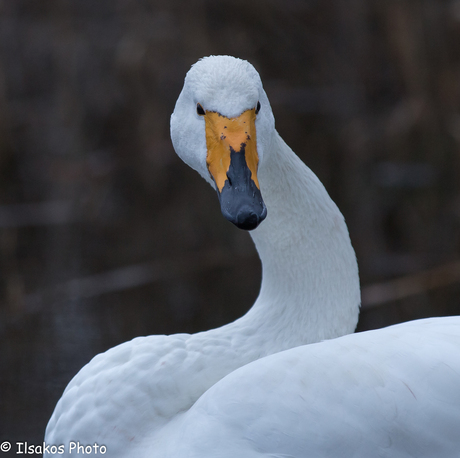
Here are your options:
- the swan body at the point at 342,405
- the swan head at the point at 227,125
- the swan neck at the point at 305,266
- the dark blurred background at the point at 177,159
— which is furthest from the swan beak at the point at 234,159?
the dark blurred background at the point at 177,159

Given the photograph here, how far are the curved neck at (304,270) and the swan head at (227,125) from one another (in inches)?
9.1

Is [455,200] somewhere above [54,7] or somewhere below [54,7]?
below

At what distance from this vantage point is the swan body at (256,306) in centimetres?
152

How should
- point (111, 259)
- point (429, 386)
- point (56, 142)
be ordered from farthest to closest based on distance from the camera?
point (56, 142) < point (111, 259) < point (429, 386)

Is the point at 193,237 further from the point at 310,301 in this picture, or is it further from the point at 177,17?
the point at 310,301

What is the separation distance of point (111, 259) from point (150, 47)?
1.33 meters

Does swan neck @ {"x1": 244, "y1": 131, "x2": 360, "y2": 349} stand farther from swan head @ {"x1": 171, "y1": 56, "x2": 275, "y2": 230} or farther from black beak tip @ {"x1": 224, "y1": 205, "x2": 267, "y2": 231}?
black beak tip @ {"x1": 224, "y1": 205, "x2": 267, "y2": 231}

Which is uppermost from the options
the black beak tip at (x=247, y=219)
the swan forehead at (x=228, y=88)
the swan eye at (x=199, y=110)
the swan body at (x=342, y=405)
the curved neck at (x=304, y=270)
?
the swan forehead at (x=228, y=88)

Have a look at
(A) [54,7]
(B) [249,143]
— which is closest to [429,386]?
(B) [249,143]

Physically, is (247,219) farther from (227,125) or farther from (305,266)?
(305,266)

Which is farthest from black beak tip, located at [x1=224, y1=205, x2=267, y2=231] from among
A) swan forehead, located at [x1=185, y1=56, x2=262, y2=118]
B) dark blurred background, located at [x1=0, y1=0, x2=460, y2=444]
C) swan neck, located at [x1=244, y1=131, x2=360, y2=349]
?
dark blurred background, located at [x1=0, y1=0, x2=460, y2=444]

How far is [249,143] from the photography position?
150 cm

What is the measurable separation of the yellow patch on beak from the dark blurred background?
6.23 ft

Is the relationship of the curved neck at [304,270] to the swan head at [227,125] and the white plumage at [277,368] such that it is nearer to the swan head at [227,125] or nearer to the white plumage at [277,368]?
the white plumage at [277,368]
